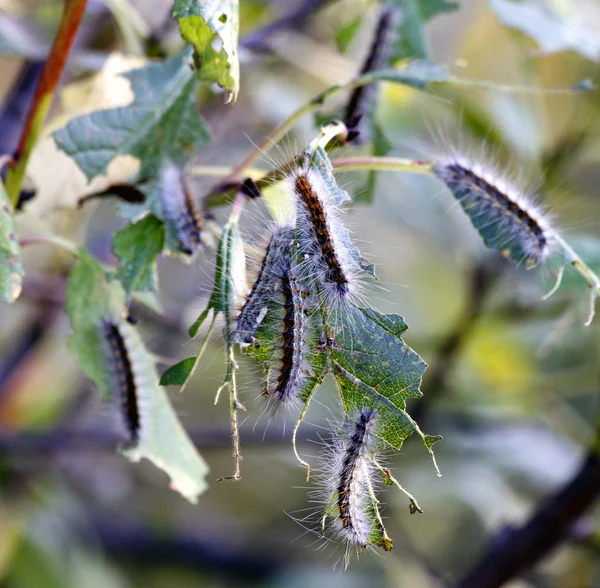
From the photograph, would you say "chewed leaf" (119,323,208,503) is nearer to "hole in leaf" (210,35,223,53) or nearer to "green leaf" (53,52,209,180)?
"green leaf" (53,52,209,180)

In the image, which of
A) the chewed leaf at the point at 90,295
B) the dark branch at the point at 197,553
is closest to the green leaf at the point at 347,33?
the chewed leaf at the point at 90,295

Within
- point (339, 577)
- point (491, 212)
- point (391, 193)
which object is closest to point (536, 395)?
point (391, 193)

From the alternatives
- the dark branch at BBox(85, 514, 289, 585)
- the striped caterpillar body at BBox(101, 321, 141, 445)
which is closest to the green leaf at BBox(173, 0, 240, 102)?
the striped caterpillar body at BBox(101, 321, 141, 445)

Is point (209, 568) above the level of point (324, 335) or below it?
below

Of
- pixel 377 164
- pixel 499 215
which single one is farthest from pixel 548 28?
pixel 377 164

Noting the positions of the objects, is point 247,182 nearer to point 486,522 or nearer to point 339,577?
point 486,522

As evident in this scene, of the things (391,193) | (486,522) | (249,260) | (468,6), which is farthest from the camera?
(468,6)
